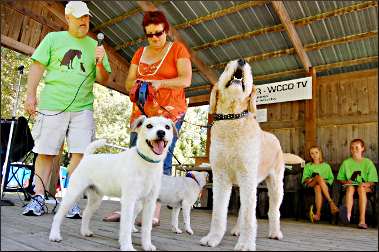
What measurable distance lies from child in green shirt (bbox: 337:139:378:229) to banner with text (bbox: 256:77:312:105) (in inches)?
80.5

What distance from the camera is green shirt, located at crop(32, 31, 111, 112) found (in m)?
3.32

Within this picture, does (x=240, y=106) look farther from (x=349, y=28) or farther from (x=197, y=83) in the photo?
(x=197, y=83)

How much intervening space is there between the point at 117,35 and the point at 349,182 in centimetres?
558

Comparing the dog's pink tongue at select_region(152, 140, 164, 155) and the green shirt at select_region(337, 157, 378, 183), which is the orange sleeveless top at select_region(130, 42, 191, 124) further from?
the green shirt at select_region(337, 157, 378, 183)

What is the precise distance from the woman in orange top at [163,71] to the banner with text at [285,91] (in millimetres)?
4963

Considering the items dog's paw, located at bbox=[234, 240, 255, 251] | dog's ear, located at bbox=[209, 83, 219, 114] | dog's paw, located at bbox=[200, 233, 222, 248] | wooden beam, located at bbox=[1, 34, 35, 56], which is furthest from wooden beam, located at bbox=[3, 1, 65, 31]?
dog's paw, located at bbox=[234, 240, 255, 251]

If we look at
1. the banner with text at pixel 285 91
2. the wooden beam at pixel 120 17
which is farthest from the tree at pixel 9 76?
the banner with text at pixel 285 91

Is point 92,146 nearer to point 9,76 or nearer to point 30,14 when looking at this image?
point 30,14

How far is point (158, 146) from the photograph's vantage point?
2.13 m

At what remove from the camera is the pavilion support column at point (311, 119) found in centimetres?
730

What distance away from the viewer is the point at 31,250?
5.87 feet

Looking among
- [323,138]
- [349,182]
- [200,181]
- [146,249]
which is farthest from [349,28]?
[146,249]

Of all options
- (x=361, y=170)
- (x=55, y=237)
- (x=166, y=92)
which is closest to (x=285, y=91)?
(x=361, y=170)

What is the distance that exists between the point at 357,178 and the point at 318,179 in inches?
25.1
